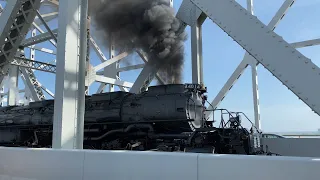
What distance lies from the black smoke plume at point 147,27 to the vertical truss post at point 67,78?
9406mm

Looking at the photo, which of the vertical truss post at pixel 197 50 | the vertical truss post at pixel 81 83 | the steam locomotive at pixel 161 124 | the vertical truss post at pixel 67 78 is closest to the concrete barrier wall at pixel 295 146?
the steam locomotive at pixel 161 124

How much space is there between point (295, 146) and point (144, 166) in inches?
380

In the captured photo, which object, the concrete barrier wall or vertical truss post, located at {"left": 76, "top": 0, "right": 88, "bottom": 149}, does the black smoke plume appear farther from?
vertical truss post, located at {"left": 76, "top": 0, "right": 88, "bottom": 149}

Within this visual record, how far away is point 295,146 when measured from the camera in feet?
39.5

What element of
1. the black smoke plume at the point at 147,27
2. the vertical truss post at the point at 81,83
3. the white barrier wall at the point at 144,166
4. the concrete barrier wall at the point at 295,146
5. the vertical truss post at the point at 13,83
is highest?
the black smoke plume at the point at 147,27

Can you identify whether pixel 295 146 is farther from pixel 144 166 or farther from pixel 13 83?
pixel 13 83

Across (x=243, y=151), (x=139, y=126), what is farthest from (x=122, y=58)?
(x=243, y=151)

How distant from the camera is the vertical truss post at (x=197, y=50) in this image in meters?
15.9

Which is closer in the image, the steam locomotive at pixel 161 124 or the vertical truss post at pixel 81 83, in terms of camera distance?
the vertical truss post at pixel 81 83

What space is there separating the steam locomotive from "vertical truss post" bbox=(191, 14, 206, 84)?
3547 millimetres

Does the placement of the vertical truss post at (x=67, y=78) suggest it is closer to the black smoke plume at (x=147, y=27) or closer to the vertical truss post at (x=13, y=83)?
the black smoke plume at (x=147, y=27)

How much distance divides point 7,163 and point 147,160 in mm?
3366

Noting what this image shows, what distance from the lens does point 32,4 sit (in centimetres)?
1092

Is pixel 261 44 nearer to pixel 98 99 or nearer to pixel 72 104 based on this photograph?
pixel 72 104
